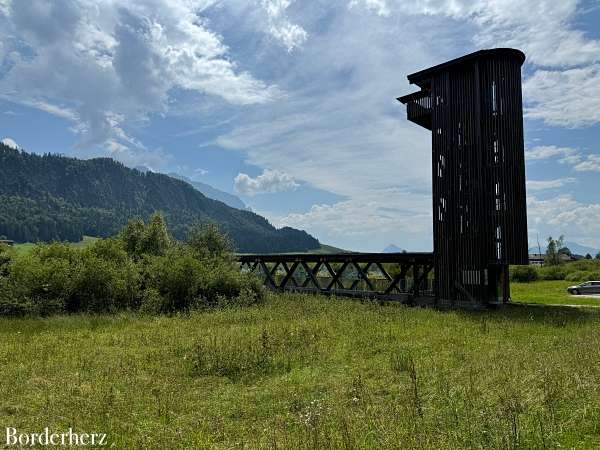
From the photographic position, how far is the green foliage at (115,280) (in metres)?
21.7

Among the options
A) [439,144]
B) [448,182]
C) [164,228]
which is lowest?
[164,228]

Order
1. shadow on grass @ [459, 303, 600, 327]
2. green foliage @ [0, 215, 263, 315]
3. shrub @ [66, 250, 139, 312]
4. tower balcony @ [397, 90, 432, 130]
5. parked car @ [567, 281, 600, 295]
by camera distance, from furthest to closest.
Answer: parked car @ [567, 281, 600, 295]
tower balcony @ [397, 90, 432, 130]
shrub @ [66, 250, 139, 312]
green foliage @ [0, 215, 263, 315]
shadow on grass @ [459, 303, 600, 327]

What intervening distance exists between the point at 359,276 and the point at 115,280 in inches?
554

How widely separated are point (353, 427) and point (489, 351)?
6.51 meters

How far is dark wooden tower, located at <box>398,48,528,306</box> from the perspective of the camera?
22297 mm

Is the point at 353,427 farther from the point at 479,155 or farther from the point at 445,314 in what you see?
the point at 479,155

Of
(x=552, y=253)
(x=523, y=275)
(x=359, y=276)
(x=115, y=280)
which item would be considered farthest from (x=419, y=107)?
(x=552, y=253)

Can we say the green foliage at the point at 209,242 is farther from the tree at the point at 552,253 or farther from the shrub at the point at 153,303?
the tree at the point at 552,253

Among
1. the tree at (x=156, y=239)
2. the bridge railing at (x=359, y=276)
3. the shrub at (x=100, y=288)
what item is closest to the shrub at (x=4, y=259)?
the shrub at (x=100, y=288)

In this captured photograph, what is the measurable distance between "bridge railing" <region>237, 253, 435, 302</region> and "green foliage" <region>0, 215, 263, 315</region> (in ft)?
10.6

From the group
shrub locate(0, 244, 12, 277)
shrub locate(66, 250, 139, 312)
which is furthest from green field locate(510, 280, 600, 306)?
shrub locate(0, 244, 12, 277)

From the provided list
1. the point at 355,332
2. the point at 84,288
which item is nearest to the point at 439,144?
the point at 355,332

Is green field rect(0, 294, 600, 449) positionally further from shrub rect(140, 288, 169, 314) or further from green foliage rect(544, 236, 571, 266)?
green foliage rect(544, 236, 571, 266)

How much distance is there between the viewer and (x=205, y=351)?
11.7m
